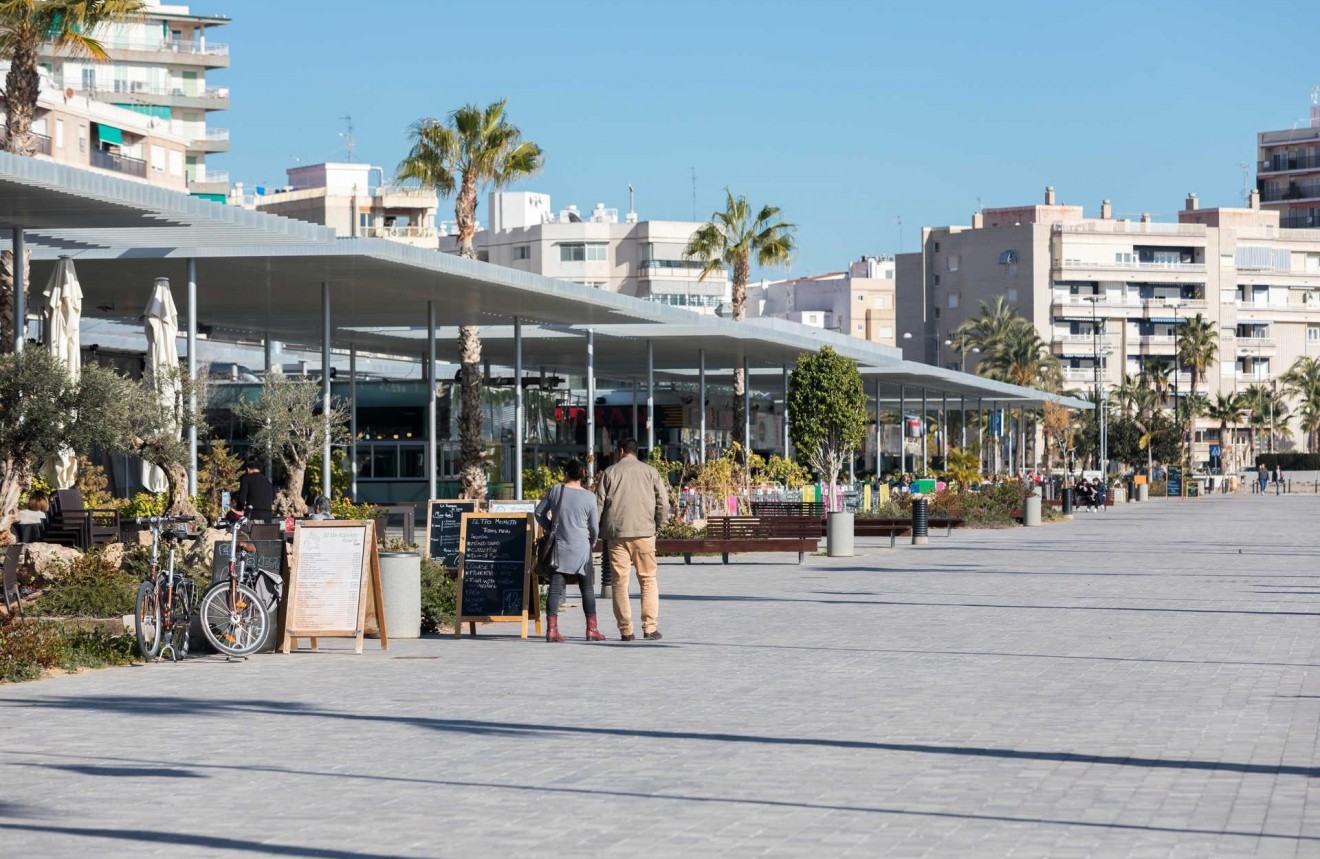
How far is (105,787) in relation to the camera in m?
8.73

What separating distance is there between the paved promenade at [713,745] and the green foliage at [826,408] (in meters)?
24.2

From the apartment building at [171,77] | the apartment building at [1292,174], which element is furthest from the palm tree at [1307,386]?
the apartment building at [171,77]

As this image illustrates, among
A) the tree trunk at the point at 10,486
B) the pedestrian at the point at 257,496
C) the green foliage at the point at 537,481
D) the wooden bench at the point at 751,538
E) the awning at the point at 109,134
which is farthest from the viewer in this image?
the awning at the point at 109,134

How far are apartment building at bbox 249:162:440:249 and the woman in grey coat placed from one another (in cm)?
10406

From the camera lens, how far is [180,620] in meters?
14.3

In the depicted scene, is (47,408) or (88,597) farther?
(47,408)


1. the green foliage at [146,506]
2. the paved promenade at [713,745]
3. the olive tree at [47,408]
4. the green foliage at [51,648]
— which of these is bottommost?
the paved promenade at [713,745]

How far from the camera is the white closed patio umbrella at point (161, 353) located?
25047 mm

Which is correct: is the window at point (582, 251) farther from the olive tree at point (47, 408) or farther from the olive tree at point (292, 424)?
the olive tree at point (47, 408)

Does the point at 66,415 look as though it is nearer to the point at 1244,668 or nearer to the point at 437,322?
the point at 1244,668

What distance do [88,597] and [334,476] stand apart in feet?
81.3

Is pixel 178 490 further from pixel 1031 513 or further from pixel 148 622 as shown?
pixel 1031 513

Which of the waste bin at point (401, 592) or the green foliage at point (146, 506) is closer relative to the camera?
the waste bin at point (401, 592)

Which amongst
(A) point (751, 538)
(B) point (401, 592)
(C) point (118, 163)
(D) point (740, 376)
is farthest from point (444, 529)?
(C) point (118, 163)
